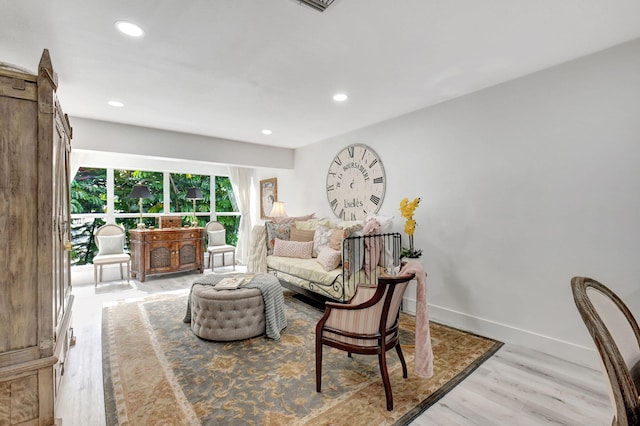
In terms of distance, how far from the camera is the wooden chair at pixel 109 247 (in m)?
4.68

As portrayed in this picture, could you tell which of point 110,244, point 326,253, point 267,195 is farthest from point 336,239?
point 110,244

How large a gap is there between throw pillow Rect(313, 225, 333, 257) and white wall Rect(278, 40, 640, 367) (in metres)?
1.26

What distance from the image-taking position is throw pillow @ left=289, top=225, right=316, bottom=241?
452 centimetres

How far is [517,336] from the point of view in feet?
8.88

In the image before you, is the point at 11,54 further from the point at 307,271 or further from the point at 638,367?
the point at 638,367

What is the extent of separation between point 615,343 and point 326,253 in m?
2.87

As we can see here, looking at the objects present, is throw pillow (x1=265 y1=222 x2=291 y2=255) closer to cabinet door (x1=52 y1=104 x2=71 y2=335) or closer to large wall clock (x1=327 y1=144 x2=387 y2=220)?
large wall clock (x1=327 y1=144 x2=387 y2=220)

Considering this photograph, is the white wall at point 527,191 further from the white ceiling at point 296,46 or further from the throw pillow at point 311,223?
the throw pillow at point 311,223

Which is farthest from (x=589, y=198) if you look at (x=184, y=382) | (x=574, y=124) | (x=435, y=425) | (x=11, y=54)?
(x=11, y=54)

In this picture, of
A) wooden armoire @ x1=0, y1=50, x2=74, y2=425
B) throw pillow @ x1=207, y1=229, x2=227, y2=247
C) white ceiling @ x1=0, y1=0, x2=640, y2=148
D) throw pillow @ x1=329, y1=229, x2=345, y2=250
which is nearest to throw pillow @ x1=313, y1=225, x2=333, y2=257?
throw pillow @ x1=329, y1=229, x2=345, y2=250

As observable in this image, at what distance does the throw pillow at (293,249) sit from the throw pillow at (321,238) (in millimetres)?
85

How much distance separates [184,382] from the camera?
214 centimetres

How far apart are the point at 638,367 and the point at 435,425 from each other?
104 centimetres

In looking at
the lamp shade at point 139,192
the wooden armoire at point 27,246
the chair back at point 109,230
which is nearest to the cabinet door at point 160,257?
the chair back at point 109,230
